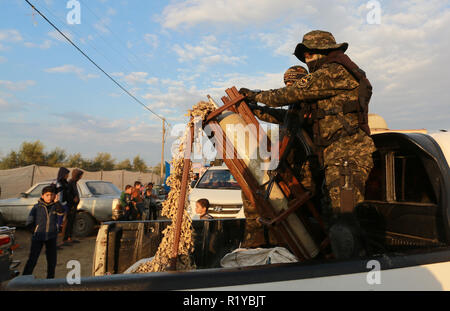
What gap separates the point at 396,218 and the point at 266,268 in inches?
80.4

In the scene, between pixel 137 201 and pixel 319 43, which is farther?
pixel 137 201

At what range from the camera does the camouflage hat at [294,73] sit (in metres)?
3.21

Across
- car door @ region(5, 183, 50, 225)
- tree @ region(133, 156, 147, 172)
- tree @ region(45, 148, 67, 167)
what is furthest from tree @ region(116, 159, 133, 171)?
car door @ region(5, 183, 50, 225)

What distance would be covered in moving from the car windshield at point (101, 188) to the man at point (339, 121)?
867 cm

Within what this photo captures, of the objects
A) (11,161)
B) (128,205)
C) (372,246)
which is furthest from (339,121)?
(11,161)

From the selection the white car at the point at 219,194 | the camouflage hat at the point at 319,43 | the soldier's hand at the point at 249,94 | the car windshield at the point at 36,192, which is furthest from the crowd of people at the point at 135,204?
the camouflage hat at the point at 319,43

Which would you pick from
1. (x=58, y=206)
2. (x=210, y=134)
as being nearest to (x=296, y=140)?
(x=210, y=134)

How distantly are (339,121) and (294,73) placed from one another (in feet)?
3.76

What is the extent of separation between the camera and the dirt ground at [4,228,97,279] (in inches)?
217

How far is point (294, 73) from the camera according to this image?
325 cm

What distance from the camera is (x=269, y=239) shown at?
3.01 m

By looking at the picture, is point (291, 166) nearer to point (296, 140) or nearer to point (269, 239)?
point (296, 140)

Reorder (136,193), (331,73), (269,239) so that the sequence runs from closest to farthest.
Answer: (331,73) → (269,239) → (136,193)

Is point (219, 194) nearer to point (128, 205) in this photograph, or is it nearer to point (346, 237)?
point (128, 205)
